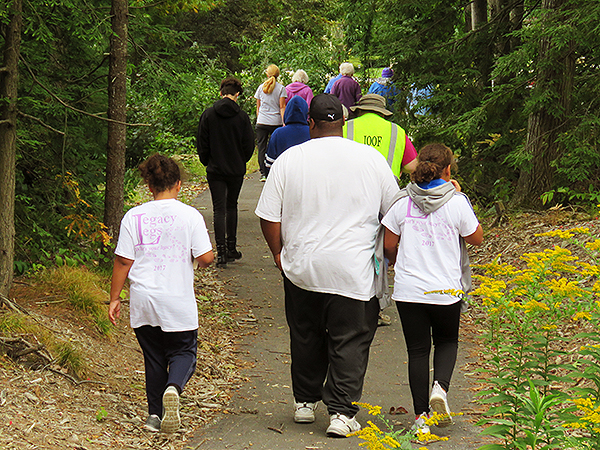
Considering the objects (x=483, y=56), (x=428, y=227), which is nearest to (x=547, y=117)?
(x=483, y=56)

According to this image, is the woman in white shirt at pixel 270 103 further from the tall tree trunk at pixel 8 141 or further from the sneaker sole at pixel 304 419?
the sneaker sole at pixel 304 419

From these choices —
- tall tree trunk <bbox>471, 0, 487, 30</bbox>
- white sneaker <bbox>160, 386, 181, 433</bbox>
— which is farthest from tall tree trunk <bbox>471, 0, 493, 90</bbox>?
white sneaker <bbox>160, 386, 181, 433</bbox>

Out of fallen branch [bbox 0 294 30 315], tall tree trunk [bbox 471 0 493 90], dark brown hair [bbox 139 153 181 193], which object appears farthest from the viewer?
tall tree trunk [bbox 471 0 493 90]

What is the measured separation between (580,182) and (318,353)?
6.36 metres

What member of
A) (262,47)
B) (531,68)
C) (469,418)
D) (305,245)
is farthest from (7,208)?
(262,47)

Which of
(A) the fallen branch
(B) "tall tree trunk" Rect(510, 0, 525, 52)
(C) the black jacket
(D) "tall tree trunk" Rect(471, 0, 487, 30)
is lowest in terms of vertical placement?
(A) the fallen branch

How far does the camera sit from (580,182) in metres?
10.0

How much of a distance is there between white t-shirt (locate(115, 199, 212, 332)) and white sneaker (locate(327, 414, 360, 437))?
1100mm

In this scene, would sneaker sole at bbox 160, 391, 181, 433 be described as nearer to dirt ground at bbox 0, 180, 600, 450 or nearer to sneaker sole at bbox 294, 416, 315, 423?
dirt ground at bbox 0, 180, 600, 450

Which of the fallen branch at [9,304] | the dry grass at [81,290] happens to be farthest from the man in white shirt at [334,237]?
the dry grass at [81,290]

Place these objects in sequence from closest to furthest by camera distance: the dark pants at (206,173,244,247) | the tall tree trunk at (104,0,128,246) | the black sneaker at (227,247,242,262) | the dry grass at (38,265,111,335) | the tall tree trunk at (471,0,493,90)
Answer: the dry grass at (38,265,111,335) → the tall tree trunk at (104,0,128,246) → the dark pants at (206,173,244,247) → the black sneaker at (227,247,242,262) → the tall tree trunk at (471,0,493,90)

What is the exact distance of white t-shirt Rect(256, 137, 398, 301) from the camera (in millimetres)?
4781

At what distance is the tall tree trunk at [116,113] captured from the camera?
7656 mm

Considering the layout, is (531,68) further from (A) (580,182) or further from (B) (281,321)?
(B) (281,321)
